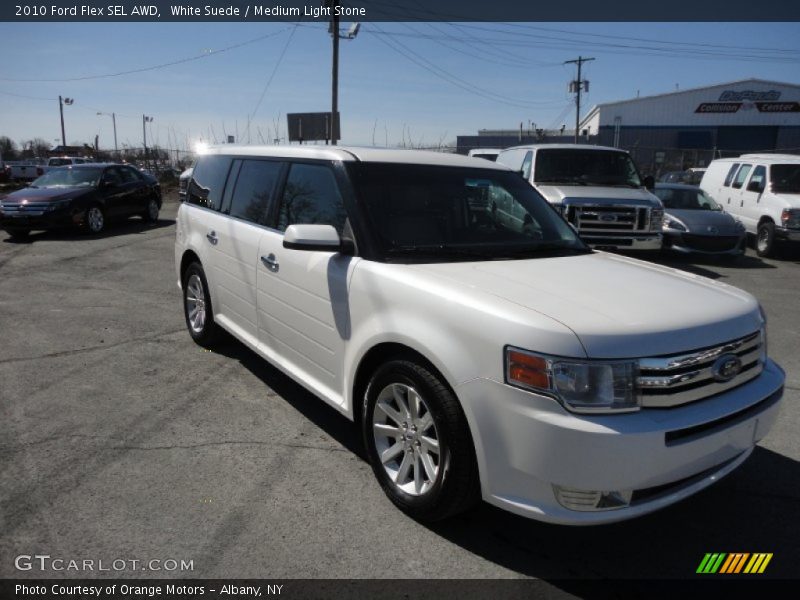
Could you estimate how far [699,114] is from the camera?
52625mm

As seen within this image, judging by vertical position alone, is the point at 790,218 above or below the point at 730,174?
below

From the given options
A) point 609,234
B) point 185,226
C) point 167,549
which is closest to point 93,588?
point 167,549

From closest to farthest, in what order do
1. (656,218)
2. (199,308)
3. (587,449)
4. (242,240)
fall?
(587,449) → (242,240) → (199,308) → (656,218)

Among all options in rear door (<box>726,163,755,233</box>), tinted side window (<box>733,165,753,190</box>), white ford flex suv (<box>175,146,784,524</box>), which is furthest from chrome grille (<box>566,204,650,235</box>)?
white ford flex suv (<box>175,146,784,524</box>)

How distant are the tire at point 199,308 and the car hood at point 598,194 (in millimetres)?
5833

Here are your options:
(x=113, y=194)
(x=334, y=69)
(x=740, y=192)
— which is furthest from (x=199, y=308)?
(x=334, y=69)

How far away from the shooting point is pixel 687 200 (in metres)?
12.7

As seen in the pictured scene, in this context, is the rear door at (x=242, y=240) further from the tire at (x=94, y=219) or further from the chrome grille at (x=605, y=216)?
the tire at (x=94, y=219)

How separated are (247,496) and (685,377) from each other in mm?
2264

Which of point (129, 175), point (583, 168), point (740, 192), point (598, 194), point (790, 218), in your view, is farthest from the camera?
point (129, 175)

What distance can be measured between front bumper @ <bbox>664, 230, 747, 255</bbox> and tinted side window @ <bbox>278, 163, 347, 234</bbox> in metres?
9.43

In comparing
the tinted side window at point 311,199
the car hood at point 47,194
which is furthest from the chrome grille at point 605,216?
the car hood at point 47,194

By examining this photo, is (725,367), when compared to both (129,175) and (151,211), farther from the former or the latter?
(151,211)

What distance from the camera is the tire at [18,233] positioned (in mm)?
12905
